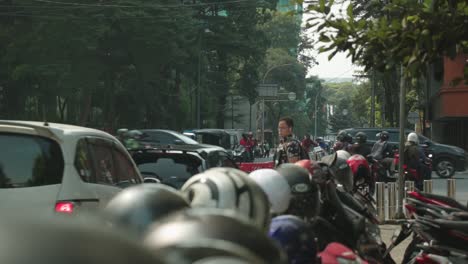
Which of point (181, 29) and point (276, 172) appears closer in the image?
point (276, 172)

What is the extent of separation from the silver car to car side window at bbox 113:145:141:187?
2.31 feet

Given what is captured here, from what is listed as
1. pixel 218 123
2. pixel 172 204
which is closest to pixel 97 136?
pixel 172 204

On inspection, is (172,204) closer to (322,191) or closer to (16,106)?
(322,191)

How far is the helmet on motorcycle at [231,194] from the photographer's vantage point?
290cm

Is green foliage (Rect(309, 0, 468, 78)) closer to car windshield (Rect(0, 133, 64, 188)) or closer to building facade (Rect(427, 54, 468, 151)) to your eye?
car windshield (Rect(0, 133, 64, 188))

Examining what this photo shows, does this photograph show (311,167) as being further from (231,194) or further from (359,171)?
(359,171)

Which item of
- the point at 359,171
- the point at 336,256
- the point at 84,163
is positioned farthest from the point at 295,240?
the point at 359,171

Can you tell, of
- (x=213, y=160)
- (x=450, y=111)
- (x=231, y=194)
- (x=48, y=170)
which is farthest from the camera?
(x=450, y=111)

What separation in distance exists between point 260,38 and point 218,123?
11.3 meters

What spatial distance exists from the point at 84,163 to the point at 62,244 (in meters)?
6.38

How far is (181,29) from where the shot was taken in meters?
47.8

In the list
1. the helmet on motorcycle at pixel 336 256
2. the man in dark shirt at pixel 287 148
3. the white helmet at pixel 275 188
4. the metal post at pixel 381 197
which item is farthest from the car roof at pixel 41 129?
the metal post at pixel 381 197

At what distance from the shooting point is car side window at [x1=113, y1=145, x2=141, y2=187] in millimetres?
8328

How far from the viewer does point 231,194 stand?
9.81 feet
